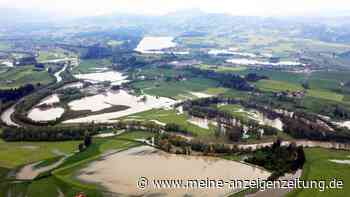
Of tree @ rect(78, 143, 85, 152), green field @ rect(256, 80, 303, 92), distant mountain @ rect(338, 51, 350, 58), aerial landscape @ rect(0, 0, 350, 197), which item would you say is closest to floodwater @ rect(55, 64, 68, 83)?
aerial landscape @ rect(0, 0, 350, 197)

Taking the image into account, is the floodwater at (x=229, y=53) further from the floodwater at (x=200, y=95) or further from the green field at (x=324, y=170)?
the green field at (x=324, y=170)

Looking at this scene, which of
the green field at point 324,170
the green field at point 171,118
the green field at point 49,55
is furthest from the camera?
the green field at point 49,55

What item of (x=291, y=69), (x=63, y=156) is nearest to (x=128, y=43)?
(x=291, y=69)

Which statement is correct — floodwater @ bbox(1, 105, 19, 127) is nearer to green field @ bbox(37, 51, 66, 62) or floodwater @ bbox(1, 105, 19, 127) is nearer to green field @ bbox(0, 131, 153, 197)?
green field @ bbox(0, 131, 153, 197)

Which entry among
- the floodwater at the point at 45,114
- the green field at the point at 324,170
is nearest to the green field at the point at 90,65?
the floodwater at the point at 45,114

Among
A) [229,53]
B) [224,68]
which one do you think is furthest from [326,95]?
[229,53]

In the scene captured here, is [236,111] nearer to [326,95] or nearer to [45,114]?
[326,95]
